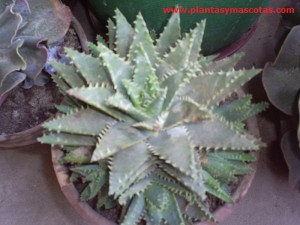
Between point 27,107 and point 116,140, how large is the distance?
24.0 inches

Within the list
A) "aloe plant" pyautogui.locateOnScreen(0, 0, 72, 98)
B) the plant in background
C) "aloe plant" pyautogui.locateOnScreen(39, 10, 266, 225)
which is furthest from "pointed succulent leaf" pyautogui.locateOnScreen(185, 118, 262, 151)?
"aloe plant" pyautogui.locateOnScreen(0, 0, 72, 98)

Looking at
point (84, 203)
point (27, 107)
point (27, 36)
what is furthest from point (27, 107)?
point (84, 203)

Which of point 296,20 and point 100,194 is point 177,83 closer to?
point 100,194

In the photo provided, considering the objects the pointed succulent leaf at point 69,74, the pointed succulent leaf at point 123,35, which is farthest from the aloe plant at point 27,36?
the pointed succulent leaf at point 123,35

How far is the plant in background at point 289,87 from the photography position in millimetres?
1089

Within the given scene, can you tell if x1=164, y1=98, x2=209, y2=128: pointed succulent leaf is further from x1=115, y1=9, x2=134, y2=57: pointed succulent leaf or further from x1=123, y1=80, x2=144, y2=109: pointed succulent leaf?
A: x1=115, y1=9, x2=134, y2=57: pointed succulent leaf

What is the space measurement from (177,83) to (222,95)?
103 millimetres

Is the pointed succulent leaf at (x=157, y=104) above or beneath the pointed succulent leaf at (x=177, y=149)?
above

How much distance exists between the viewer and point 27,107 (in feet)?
4.11

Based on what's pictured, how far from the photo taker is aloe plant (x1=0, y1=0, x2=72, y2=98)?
1030 mm

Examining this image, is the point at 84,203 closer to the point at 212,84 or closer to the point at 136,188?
the point at 136,188

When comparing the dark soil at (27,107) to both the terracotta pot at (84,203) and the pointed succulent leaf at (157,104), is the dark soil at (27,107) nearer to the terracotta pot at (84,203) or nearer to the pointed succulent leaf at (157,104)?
the terracotta pot at (84,203)

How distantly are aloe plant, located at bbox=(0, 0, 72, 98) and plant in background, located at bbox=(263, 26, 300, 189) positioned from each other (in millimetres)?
572

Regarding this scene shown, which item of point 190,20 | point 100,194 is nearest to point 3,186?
point 100,194
